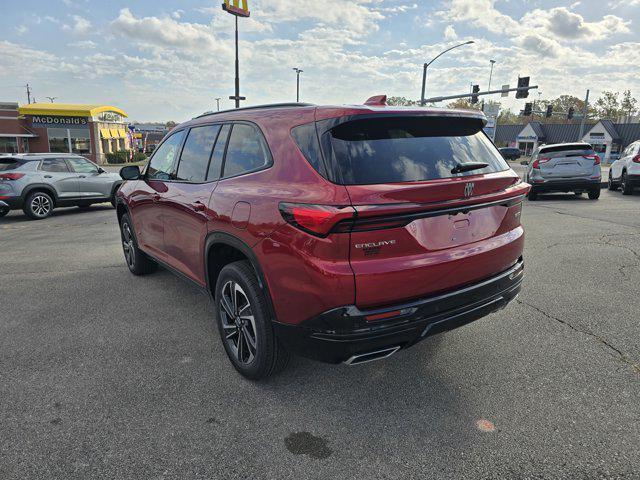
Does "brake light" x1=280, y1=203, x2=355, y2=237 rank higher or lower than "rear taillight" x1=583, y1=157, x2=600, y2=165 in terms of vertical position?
lower

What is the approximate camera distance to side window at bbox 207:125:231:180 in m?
3.30

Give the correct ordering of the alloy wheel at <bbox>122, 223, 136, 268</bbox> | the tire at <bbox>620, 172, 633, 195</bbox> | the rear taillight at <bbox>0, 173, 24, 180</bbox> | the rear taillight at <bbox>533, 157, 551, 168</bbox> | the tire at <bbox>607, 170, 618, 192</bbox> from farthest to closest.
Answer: the tire at <bbox>607, 170, 618, 192</bbox> < the tire at <bbox>620, 172, 633, 195</bbox> < the rear taillight at <bbox>533, 157, 551, 168</bbox> < the rear taillight at <bbox>0, 173, 24, 180</bbox> < the alloy wheel at <bbox>122, 223, 136, 268</bbox>

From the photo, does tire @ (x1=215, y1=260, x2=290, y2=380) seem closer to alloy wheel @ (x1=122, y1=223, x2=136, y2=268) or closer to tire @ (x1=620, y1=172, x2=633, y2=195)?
alloy wheel @ (x1=122, y1=223, x2=136, y2=268)

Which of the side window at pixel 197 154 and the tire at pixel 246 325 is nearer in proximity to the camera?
the tire at pixel 246 325

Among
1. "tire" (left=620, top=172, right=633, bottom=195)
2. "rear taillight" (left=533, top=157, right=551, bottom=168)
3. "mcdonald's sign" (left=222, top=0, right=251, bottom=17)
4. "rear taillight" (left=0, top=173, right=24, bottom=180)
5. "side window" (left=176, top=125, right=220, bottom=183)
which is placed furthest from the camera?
"mcdonald's sign" (left=222, top=0, right=251, bottom=17)

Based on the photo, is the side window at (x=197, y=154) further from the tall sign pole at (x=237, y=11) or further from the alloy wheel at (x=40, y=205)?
the tall sign pole at (x=237, y=11)

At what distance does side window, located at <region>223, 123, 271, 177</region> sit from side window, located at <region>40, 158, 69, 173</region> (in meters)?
10.3

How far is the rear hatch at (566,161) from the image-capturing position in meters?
11.5

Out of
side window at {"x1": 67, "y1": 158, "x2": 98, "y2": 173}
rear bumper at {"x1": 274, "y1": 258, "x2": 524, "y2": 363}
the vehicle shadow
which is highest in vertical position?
side window at {"x1": 67, "y1": 158, "x2": 98, "y2": 173}

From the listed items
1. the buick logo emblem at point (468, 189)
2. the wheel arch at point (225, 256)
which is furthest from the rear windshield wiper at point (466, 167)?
the wheel arch at point (225, 256)

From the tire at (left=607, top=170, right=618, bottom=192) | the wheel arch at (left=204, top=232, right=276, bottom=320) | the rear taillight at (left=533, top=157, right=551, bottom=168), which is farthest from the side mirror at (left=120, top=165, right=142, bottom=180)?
the tire at (left=607, top=170, right=618, bottom=192)

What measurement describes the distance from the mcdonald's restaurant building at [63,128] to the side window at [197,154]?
4333cm

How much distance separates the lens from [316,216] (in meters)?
2.25

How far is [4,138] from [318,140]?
47.8m
